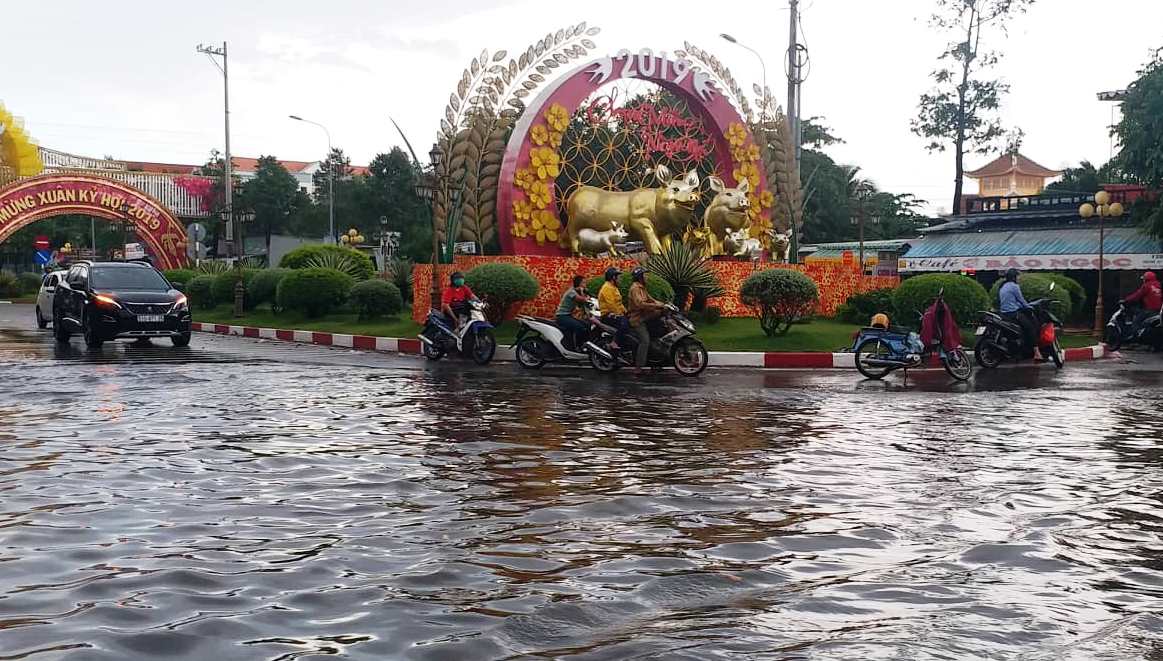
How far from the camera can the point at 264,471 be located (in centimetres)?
668

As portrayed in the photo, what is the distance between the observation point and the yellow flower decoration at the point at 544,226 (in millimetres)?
21281

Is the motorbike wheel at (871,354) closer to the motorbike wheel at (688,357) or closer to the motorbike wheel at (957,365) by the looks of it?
the motorbike wheel at (957,365)

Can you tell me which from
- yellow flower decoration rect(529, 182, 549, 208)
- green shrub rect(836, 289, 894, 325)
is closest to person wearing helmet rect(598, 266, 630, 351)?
yellow flower decoration rect(529, 182, 549, 208)

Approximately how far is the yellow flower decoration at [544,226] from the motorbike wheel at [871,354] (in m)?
8.66

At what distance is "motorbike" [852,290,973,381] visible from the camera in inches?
550

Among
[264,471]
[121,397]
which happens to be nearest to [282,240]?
[121,397]

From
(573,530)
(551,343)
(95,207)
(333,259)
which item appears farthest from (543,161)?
(95,207)

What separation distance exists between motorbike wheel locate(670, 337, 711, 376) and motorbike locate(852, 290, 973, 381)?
2.02 meters

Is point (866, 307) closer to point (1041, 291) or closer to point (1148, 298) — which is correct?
point (1041, 291)

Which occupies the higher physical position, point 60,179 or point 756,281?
point 60,179

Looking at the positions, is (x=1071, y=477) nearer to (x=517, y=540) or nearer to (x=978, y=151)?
(x=517, y=540)

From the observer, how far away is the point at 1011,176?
84.8m

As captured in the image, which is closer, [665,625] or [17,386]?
[665,625]

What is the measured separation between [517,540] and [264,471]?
240cm
